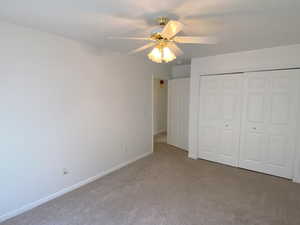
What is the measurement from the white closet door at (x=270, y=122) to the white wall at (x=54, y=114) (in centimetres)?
230

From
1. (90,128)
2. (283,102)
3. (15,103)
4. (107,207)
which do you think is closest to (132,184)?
(107,207)

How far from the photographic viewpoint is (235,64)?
321 cm

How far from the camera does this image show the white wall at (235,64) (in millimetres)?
2771

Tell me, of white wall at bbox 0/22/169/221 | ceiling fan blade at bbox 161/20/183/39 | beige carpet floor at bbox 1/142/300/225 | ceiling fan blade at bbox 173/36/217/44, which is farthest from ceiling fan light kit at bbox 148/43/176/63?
beige carpet floor at bbox 1/142/300/225

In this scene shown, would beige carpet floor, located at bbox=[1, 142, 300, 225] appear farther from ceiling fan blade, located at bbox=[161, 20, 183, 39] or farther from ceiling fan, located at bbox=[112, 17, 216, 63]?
ceiling fan blade, located at bbox=[161, 20, 183, 39]

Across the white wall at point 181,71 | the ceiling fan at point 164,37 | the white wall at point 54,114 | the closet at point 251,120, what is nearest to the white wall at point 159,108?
the white wall at point 181,71

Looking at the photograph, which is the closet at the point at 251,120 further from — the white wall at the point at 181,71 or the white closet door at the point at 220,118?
the white wall at the point at 181,71

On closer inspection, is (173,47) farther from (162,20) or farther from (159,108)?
(159,108)

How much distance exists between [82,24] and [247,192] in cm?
315

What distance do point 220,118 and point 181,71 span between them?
5.90ft

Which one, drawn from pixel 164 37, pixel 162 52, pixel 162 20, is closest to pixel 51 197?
pixel 162 52

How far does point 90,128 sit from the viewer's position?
282cm

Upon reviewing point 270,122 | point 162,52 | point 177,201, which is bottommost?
point 177,201

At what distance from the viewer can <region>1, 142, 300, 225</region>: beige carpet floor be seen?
198cm
